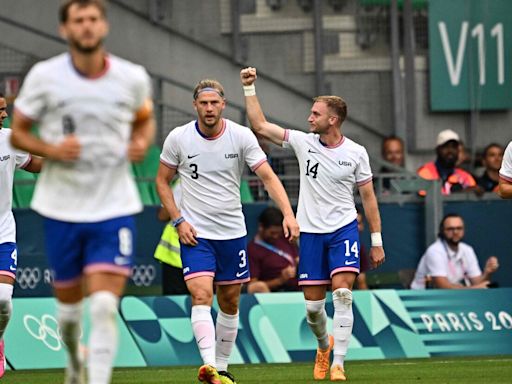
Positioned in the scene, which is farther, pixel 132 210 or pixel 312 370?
pixel 312 370

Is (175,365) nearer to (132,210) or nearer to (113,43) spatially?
(113,43)

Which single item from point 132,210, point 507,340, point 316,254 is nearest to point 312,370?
point 316,254

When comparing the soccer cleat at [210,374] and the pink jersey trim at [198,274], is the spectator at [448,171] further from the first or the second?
the soccer cleat at [210,374]

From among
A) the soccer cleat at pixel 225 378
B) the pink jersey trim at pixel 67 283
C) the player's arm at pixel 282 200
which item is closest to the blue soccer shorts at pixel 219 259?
the player's arm at pixel 282 200

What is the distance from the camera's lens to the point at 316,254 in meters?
13.4

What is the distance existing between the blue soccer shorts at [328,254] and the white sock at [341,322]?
0.19m

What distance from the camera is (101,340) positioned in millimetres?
8305

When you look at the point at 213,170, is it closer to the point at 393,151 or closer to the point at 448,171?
the point at 448,171

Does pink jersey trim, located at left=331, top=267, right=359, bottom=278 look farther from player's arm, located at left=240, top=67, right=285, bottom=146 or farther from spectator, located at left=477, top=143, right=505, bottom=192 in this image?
spectator, located at left=477, top=143, right=505, bottom=192

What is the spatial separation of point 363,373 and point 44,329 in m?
3.88

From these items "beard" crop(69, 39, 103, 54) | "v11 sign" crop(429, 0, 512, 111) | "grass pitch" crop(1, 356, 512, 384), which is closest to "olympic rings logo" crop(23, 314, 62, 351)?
"grass pitch" crop(1, 356, 512, 384)

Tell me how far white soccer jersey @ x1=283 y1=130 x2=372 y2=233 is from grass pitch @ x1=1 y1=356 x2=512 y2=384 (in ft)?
4.68

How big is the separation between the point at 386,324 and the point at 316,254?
3.39 m

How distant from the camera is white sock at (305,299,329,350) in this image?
13453 millimetres
